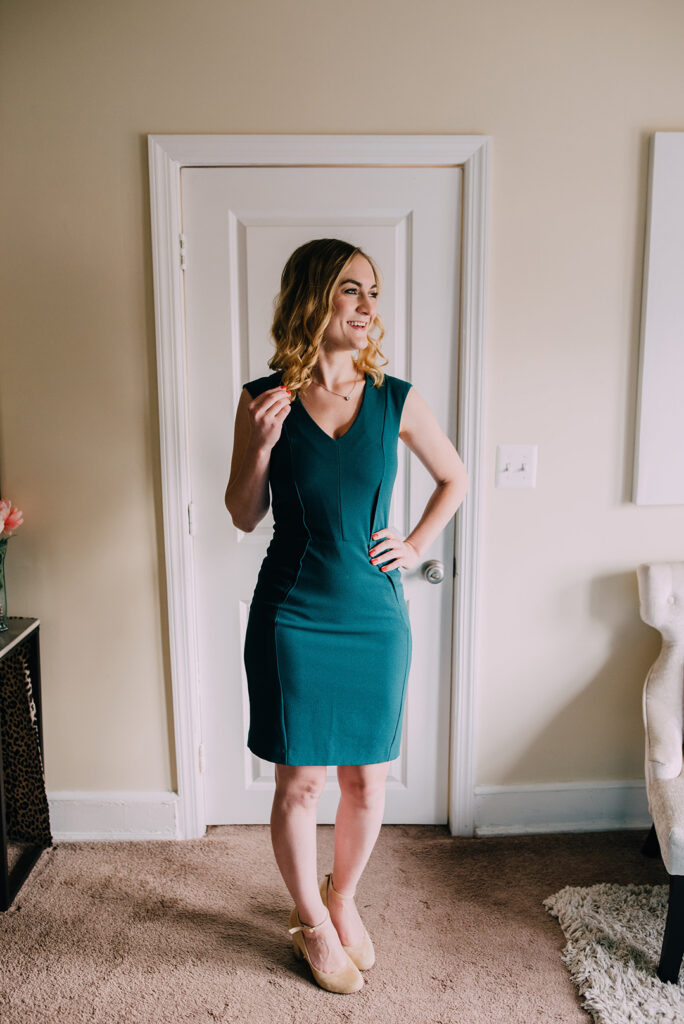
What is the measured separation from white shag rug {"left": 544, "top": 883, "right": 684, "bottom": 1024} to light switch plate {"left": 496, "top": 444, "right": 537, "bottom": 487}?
46.3 inches

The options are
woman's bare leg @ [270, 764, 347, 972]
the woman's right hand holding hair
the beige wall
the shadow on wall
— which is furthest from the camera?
the shadow on wall

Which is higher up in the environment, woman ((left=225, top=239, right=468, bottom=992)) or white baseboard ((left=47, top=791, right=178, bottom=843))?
woman ((left=225, top=239, right=468, bottom=992))

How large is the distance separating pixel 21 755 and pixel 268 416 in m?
1.35

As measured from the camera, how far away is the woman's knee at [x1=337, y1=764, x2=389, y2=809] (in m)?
1.65

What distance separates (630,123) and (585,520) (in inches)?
44.6

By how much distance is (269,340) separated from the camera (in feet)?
6.63

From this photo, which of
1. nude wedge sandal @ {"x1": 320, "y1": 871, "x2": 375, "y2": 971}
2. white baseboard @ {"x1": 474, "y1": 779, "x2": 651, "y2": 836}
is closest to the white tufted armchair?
white baseboard @ {"x1": 474, "y1": 779, "x2": 651, "y2": 836}

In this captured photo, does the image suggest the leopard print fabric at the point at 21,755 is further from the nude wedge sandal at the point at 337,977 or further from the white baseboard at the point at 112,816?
the nude wedge sandal at the point at 337,977

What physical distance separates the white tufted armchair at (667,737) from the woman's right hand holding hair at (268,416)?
3.84ft

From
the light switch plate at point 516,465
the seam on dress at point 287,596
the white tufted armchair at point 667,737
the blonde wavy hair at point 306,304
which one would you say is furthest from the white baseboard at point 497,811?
the blonde wavy hair at point 306,304

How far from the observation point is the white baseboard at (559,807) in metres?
2.24

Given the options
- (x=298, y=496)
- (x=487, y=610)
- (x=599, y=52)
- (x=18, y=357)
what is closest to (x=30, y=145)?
(x=18, y=357)

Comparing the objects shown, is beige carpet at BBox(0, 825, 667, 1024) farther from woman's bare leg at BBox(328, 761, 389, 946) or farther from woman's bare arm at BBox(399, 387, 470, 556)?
woman's bare arm at BBox(399, 387, 470, 556)

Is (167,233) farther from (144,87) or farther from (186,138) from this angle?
(144,87)
